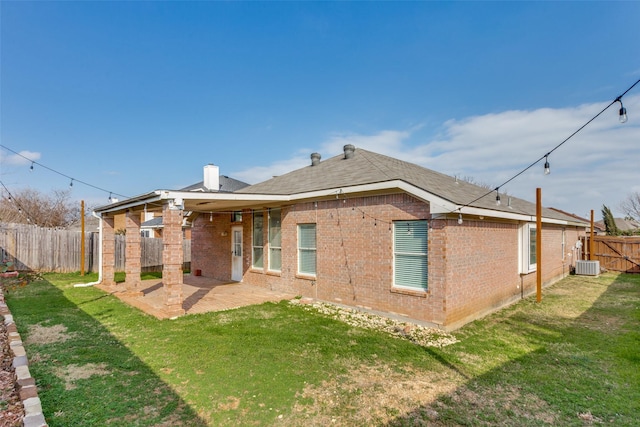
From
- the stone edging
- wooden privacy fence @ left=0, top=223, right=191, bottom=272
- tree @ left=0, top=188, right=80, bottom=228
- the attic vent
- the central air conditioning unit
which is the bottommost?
the central air conditioning unit

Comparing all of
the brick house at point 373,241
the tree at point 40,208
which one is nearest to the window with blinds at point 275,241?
the brick house at point 373,241

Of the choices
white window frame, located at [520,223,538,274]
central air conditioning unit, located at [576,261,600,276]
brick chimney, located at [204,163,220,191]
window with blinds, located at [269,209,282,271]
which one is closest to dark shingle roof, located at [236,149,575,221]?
white window frame, located at [520,223,538,274]

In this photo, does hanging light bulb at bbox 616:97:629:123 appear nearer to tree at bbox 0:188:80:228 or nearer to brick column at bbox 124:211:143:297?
brick column at bbox 124:211:143:297

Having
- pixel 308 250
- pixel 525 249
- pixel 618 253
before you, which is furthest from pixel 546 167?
pixel 618 253

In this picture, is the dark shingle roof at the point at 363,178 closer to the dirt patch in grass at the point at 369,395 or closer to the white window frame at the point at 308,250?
the white window frame at the point at 308,250

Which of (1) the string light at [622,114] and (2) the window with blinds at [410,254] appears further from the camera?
(2) the window with blinds at [410,254]

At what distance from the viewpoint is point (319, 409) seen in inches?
143

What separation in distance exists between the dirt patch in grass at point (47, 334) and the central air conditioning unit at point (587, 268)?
19.9 m

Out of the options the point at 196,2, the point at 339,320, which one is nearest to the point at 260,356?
the point at 339,320

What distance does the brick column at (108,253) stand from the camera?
11.6 metres

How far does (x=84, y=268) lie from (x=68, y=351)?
39.2ft

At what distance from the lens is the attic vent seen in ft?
37.6

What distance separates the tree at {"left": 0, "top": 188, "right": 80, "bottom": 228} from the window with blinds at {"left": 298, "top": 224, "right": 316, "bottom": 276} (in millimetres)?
26352

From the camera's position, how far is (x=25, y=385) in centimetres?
393
